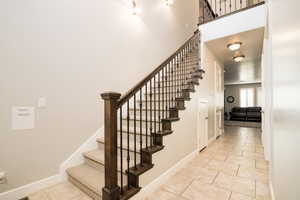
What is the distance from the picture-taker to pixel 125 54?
10.5 ft

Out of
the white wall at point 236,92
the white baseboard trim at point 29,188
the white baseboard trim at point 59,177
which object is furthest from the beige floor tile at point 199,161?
the white wall at point 236,92

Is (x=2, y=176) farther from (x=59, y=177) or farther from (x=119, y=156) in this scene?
(x=119, y=156)

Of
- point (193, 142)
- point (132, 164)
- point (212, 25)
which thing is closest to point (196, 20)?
A: point (212, 25)

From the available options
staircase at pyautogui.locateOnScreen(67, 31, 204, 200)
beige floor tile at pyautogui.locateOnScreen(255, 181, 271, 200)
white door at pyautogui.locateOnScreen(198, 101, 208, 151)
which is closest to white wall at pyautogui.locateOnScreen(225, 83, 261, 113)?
white door at pyautogui.locateOnScreen(198, 101, 208, 151)

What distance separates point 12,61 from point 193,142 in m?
3.26

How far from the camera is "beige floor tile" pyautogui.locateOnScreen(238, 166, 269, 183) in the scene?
230cm

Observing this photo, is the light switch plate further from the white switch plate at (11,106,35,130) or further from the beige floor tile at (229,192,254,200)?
the beige floor tile at (229,192,254,200)

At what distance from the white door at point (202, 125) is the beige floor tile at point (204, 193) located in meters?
1.46

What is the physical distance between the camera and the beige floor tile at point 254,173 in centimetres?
230

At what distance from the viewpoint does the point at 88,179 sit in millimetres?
1868

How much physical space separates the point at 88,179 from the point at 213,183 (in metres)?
1.75

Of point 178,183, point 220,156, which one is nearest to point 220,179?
point 178,183

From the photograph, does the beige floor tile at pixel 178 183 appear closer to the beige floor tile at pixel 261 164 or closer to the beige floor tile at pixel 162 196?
the beige floor tile at pixel 162 196

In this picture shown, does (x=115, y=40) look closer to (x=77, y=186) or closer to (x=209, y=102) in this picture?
(x=77, y=186)
